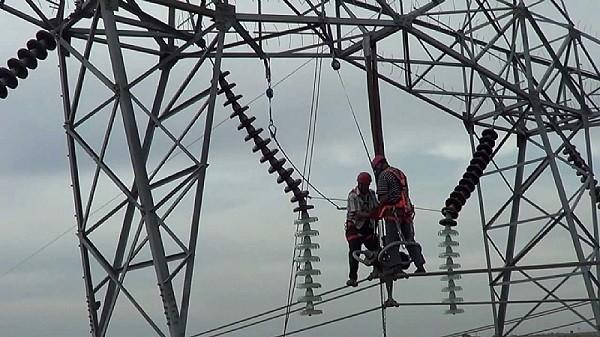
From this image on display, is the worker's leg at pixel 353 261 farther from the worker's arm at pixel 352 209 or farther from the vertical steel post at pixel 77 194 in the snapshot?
the vertical steel post at pixel 77 194

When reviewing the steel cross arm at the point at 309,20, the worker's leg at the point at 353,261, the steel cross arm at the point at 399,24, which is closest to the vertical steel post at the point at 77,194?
the steel cross arm at the point at 309,20

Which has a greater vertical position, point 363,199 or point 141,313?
point 363,199

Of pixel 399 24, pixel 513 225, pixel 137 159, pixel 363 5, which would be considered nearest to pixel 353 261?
pixel 137 159

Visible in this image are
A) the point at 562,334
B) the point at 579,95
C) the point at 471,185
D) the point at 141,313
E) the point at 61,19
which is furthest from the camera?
the point at 579,95

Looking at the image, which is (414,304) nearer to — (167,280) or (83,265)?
(167,280)

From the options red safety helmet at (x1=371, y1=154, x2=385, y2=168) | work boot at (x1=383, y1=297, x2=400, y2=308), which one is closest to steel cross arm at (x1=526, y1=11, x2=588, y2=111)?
red safety helmet at (x1=371, y1=154, x2=385, y2=168)

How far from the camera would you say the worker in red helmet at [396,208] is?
43.6 feet

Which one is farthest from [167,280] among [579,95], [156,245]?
[579,95]

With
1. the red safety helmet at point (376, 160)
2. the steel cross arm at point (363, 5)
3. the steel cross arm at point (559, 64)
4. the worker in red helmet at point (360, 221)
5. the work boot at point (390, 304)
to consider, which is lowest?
the work boot at point (390, 304)

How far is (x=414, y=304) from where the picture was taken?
532 inches

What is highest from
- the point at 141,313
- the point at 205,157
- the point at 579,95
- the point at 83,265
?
the point at 579,95

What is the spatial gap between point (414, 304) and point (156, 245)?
12.4 feet

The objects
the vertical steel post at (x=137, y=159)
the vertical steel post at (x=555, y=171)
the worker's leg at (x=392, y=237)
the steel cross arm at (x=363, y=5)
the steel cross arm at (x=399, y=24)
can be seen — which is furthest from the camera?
the vertical steel post at (x=555, y=171)

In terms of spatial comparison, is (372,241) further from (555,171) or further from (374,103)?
(555,171)
